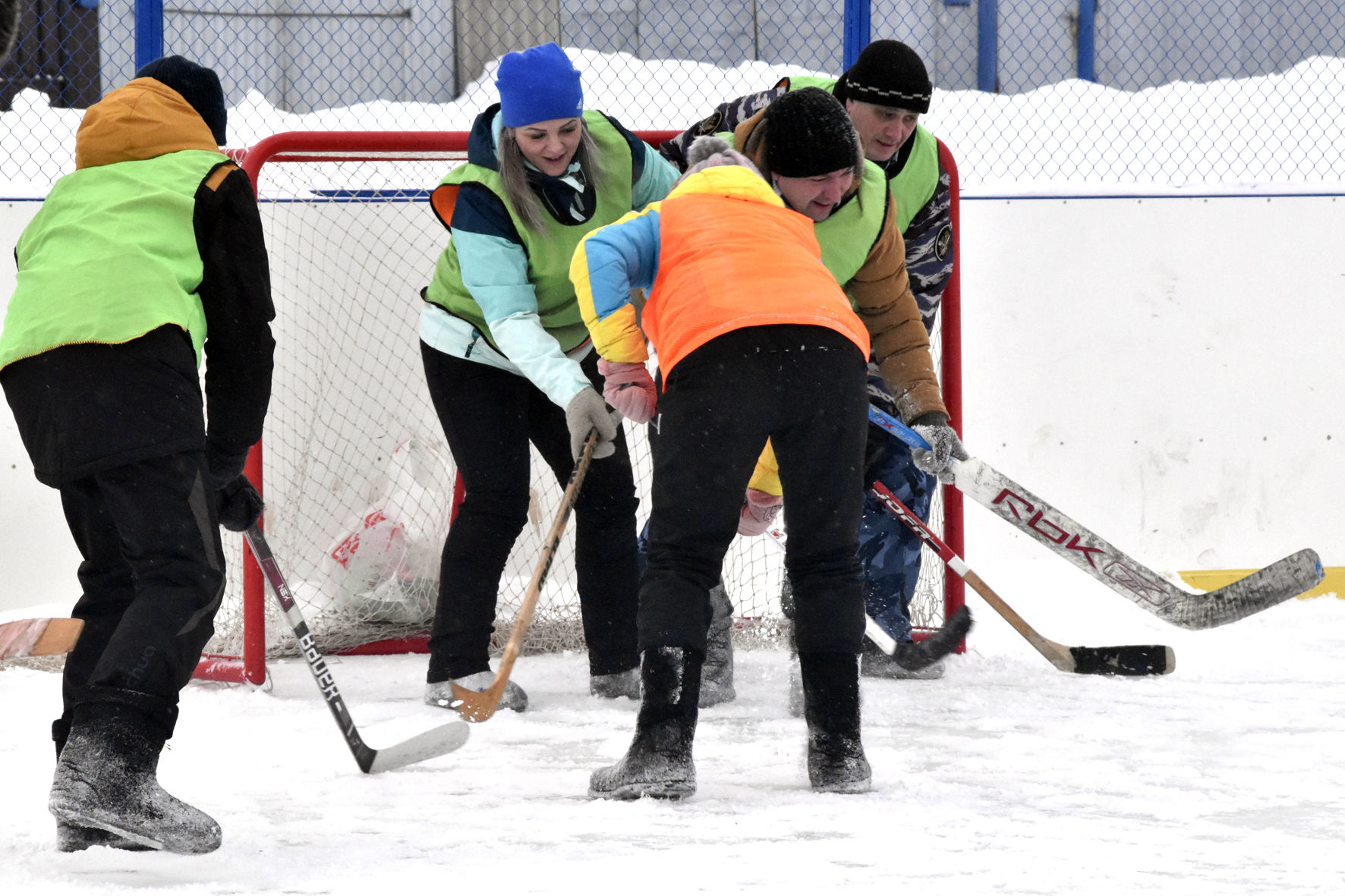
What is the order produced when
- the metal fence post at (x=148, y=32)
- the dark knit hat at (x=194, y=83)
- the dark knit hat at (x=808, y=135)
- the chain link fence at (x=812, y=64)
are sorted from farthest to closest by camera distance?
the chain link fence at (x=812, y=64) → the metal fence post at (x=148, y=32) → the dark knit hat at (x=808, y=135) → the dark knit hat at (x=194, y=83)

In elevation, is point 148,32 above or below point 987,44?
below

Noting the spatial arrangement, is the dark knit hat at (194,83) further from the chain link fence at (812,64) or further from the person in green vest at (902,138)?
the chain link fence at (812,64)

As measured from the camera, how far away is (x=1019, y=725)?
2570 mm

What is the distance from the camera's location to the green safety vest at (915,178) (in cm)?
287

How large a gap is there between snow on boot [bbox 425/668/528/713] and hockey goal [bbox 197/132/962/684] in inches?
23.1

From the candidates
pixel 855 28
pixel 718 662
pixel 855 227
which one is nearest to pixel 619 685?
pixel 718 662

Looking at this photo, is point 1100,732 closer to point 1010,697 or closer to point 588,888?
point 1010,697

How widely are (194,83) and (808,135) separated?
0.91 meters

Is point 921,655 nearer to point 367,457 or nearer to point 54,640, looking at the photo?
point 367,457

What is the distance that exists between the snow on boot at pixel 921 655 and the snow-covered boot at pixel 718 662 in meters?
0.26

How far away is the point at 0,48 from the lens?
1.08 meters

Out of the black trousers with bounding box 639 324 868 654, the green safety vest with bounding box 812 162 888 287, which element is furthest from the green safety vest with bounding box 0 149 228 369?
the green safety vest with bounding box 812 162 888 287

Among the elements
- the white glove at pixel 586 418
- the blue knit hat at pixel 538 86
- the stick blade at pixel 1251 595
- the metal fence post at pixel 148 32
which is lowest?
the stick blade at pixel 1251 595

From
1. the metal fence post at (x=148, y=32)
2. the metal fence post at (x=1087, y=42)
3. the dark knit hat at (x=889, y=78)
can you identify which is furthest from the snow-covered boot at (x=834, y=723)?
the metal fence post at (x=1087, y=42)
